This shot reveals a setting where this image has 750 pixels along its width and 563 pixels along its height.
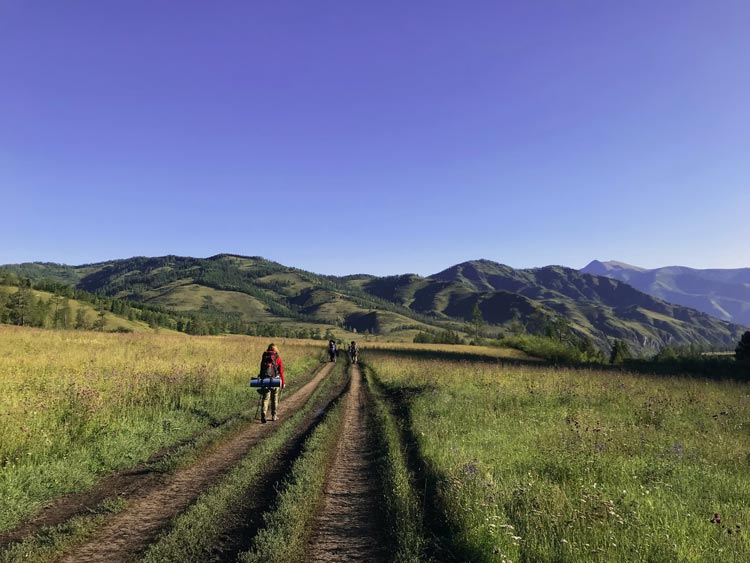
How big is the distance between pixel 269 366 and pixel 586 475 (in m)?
11.1

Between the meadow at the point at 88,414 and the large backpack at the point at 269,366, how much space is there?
203 centimetres

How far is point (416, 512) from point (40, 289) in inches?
8179

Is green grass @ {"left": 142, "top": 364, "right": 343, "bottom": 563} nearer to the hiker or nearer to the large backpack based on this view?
the hiker

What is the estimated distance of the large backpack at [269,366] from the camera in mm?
15156

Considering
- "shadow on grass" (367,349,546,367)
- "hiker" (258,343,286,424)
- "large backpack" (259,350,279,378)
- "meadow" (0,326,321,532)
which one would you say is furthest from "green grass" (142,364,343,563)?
"shadow on grass" (367,349,546,367)

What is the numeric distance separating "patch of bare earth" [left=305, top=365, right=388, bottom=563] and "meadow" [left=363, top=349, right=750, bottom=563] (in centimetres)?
115

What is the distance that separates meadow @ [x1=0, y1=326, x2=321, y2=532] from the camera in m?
8.22

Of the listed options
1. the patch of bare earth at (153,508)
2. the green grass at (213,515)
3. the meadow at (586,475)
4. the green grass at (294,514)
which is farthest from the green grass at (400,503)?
the patch of bare earth at (153,508)

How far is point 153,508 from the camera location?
284 inches

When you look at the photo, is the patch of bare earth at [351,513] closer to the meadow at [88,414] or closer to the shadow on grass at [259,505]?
the shadow on grass at [259,505]

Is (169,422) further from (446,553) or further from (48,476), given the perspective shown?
(446,553)

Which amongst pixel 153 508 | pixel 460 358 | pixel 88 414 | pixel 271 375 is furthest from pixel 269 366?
pixel 460 358

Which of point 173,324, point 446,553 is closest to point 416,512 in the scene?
point 446,553

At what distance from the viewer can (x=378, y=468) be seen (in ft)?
31.4
